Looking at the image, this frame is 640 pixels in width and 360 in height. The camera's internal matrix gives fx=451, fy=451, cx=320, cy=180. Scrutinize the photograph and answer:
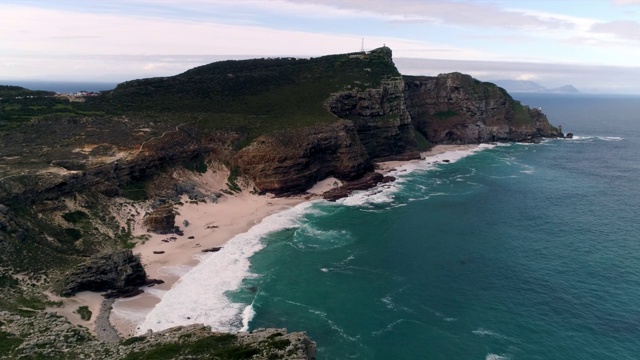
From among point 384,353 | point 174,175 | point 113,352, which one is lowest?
point 384,353

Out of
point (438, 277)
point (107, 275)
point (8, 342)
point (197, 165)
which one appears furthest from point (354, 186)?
point (8, 342)

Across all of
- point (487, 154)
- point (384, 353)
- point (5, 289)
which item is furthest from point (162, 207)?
point (487, 154)

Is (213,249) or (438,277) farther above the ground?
(438,277)

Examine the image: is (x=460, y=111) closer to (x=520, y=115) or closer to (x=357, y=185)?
(x=520, y=115)

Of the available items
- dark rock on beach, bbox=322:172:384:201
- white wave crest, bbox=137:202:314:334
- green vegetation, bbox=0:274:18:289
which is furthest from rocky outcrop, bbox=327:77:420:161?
green vegetation, bbox=0:274:18:289

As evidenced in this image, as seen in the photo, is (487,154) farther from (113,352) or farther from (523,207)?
(113,352)

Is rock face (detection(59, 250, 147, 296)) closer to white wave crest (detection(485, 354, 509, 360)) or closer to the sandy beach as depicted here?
the sandy beach
